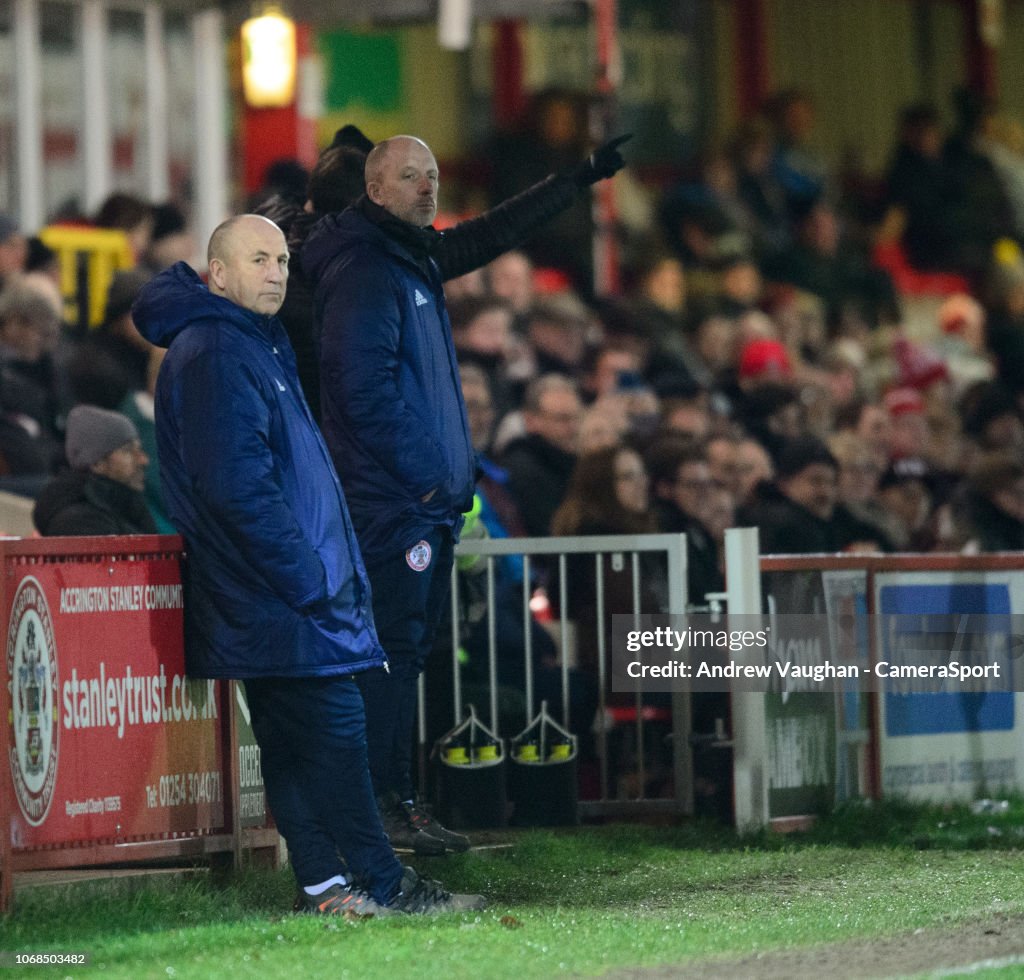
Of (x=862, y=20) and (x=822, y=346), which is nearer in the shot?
(x=822, y=346)

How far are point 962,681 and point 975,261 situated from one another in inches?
530

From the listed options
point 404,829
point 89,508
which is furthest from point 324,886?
point 89,508

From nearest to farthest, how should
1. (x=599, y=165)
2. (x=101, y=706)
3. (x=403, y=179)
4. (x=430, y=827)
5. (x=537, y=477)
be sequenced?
(x=101, y=706)
(x=403, y=179)
(x=430, y=827)
(x=599, y=165)
(x=537, y=477)

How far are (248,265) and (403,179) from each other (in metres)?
0.99

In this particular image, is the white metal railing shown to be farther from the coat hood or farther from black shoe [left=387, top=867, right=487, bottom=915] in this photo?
the coat hood

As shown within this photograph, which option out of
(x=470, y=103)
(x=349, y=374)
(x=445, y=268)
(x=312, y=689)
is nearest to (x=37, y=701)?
(x=312, y=689)

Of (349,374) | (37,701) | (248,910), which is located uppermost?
(349,374)

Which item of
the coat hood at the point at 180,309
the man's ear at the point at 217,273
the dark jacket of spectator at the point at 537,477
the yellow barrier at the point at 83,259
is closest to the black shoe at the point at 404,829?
the coat hood at the point at 180,309

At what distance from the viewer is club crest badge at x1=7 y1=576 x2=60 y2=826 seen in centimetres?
800

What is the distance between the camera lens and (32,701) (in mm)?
8070

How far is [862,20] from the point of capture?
2831 centimetres

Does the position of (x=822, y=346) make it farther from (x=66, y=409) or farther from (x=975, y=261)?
(x=66, y=409)

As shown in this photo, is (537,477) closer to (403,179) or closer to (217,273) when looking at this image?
(403,179)

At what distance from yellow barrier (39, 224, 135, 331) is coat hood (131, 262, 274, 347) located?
6165mm
